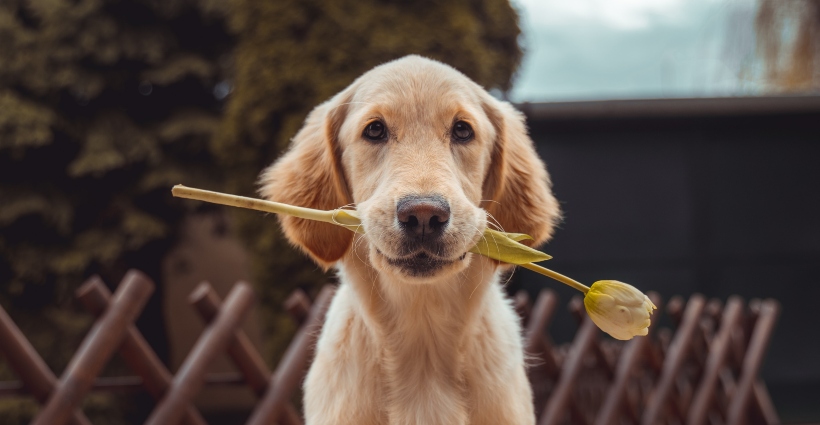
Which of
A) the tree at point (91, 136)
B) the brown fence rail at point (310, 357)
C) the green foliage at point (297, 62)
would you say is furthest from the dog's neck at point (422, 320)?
the tree at point (91, 136)

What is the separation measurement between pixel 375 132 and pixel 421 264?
0.51m

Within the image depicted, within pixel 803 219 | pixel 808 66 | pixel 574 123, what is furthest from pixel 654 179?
pixel 808 66

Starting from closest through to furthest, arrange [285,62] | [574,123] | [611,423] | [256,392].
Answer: [256,392] < [611,423] < [285,62] < [574,123]

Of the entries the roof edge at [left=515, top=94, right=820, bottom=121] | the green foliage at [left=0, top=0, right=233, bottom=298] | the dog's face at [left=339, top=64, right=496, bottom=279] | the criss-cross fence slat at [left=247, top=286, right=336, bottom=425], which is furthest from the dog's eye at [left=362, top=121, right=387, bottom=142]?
the green foliage at [left=0, top=0, right=233, bottom=298]

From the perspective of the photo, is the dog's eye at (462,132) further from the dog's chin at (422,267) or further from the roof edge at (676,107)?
the roof edge at (676,107)

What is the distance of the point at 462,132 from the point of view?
231 centimetres

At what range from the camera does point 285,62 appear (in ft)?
19.8

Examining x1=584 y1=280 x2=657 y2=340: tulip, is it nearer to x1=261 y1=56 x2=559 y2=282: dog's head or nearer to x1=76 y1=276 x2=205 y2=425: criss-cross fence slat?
x1=261 y1=56 x2=559 y2=282: dog's head

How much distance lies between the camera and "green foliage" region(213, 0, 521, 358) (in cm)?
590

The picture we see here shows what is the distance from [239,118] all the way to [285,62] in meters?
0.61

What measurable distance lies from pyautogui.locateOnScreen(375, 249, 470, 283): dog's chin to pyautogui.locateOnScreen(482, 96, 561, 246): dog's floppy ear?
0.55m

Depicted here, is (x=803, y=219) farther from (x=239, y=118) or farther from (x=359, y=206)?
(x=359, y=206)

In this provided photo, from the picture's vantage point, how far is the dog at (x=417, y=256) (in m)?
2.20

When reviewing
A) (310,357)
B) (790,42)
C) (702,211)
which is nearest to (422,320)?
(310,357)
